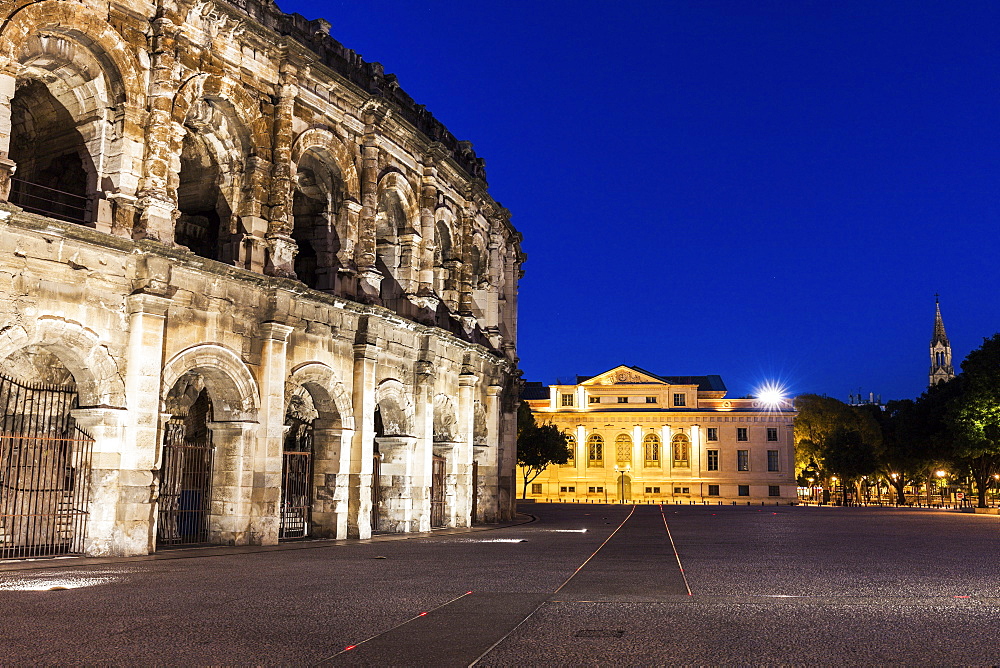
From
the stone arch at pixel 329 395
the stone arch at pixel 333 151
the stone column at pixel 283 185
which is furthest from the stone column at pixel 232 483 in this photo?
the stone arch at pixel 333 151

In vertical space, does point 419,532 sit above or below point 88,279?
below

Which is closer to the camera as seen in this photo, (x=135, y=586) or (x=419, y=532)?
(x=135, y=586)

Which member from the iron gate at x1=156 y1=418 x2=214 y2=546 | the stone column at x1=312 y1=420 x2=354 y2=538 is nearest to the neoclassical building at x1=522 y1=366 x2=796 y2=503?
the stone column at x1=312 y1=420 x2=354 y2=538

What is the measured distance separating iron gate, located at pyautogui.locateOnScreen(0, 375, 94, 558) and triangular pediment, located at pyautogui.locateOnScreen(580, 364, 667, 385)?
64637 millimetres

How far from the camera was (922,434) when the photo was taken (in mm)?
49656

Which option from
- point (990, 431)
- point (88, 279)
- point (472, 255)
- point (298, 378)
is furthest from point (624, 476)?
point (88, 279)

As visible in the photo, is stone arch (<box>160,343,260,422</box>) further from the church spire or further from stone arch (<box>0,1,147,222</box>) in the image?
the church spire

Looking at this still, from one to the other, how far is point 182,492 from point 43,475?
257cm

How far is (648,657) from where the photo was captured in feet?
21.1

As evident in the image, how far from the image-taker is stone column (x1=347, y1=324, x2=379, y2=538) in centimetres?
2003

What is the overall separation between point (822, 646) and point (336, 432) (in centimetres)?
1452

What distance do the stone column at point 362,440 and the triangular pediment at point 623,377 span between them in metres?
60.1

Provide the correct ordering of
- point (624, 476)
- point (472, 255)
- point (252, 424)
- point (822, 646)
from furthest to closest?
point (624, 476), point (472, 255), point (252, 424), point (822, 646)

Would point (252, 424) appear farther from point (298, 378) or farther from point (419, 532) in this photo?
point (419, 532)
